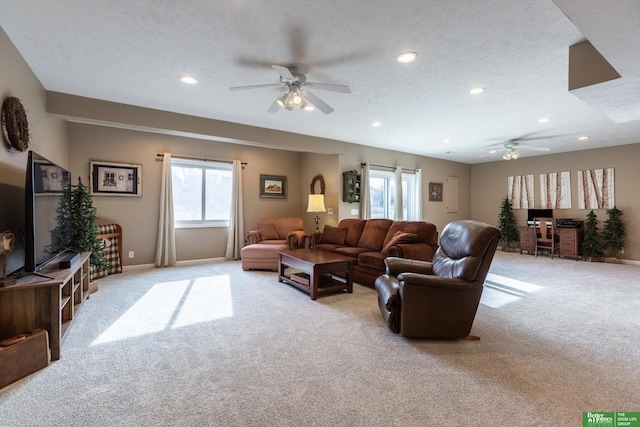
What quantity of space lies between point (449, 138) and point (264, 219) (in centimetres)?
413

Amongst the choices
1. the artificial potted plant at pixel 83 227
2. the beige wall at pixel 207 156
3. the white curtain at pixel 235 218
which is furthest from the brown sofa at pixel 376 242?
the artificial potted plant at pixel 83 227

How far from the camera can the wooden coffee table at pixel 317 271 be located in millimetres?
3715

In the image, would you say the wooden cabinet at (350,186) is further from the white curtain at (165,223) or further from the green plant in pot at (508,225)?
the green plant in pot at (508,225)

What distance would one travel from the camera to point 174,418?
1.62 meters

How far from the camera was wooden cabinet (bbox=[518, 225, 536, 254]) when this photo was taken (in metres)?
7.48

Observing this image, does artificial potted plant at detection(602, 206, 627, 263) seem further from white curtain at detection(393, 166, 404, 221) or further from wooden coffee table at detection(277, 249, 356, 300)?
wooden coffee table at detection(277, 249, 356, 300)

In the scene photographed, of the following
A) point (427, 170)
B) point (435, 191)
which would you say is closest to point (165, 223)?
point (427, 170)

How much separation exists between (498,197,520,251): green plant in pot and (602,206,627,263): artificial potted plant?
72.3 inches

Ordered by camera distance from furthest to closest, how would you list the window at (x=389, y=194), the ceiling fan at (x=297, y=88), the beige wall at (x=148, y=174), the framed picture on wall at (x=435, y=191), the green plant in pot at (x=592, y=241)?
the framed picture on wall at (x=435, y=191), the window at (x=389, y=194), the green plant in pot at (x=592, y=241), the beige wall at (x=148, y=174), the ceiling fan at (x=297, y=88)

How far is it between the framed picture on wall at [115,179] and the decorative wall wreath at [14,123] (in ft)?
7.61

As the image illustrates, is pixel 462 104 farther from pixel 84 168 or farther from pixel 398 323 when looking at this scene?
pixel 84 168

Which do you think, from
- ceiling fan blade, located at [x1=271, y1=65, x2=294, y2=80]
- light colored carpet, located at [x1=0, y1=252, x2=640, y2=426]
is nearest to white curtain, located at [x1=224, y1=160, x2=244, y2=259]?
light colored carpet, located at [x1=0, y1=252, x2=640, y2=426]

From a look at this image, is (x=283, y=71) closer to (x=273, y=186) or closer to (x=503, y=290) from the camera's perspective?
(x=503, y=290)

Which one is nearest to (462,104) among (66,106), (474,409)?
(474,409)
